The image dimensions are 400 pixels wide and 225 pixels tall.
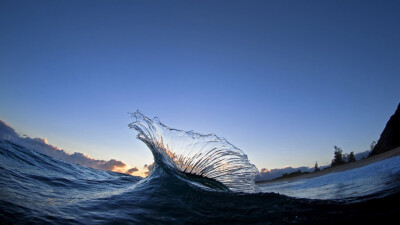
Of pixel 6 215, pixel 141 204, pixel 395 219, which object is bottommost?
pixel 395 219

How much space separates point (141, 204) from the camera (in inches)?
181

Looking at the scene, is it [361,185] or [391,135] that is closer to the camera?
[361,185]

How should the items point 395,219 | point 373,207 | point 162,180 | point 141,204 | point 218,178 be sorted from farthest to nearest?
point 218,178 < point 162,180 < point 141,204 < point 373,207 < point 395,219

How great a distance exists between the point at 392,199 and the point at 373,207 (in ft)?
1.53

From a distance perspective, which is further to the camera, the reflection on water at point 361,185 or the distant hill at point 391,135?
the distant hill at point 391,135

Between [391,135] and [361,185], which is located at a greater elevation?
[391,135]

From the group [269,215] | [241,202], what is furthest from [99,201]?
[269,215]

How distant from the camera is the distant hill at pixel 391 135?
1109 inches

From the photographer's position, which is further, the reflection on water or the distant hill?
the distant hill

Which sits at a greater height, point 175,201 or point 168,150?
point 168,150

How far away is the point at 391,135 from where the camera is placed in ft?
95.8

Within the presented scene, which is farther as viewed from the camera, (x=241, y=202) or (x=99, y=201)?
(x=99, y=201)

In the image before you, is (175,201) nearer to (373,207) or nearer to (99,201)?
(99,201)

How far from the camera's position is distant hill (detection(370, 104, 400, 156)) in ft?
92.4
